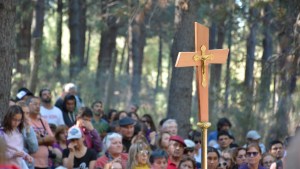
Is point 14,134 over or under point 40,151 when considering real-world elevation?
over

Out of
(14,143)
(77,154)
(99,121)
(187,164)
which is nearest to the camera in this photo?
(14,143)

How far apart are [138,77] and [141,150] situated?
84.0 feet

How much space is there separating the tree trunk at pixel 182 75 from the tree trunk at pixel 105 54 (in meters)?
12.4

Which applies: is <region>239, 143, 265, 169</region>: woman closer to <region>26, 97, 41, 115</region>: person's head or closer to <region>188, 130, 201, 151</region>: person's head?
<region>188, 130, 201, 151</region>: person's head

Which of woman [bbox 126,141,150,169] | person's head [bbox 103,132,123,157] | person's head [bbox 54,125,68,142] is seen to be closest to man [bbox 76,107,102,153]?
person's head [bbox 54,125,68,142]

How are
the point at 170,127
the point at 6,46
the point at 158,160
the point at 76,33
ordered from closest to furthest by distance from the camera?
the point at 6,46 → the point at 158,160 → the point at 170,127 → the point at 76,33

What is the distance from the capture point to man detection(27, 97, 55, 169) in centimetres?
1342

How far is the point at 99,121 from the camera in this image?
55.0 ft

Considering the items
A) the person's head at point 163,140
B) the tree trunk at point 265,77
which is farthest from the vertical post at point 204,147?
the tree trunk at point 265,77

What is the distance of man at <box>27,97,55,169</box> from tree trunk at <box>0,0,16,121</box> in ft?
2.89

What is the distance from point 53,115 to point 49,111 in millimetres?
102

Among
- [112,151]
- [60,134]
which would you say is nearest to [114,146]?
[112,151]

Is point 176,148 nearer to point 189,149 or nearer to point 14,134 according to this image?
point 189,149

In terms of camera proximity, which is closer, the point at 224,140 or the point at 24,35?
the point at 224,140
